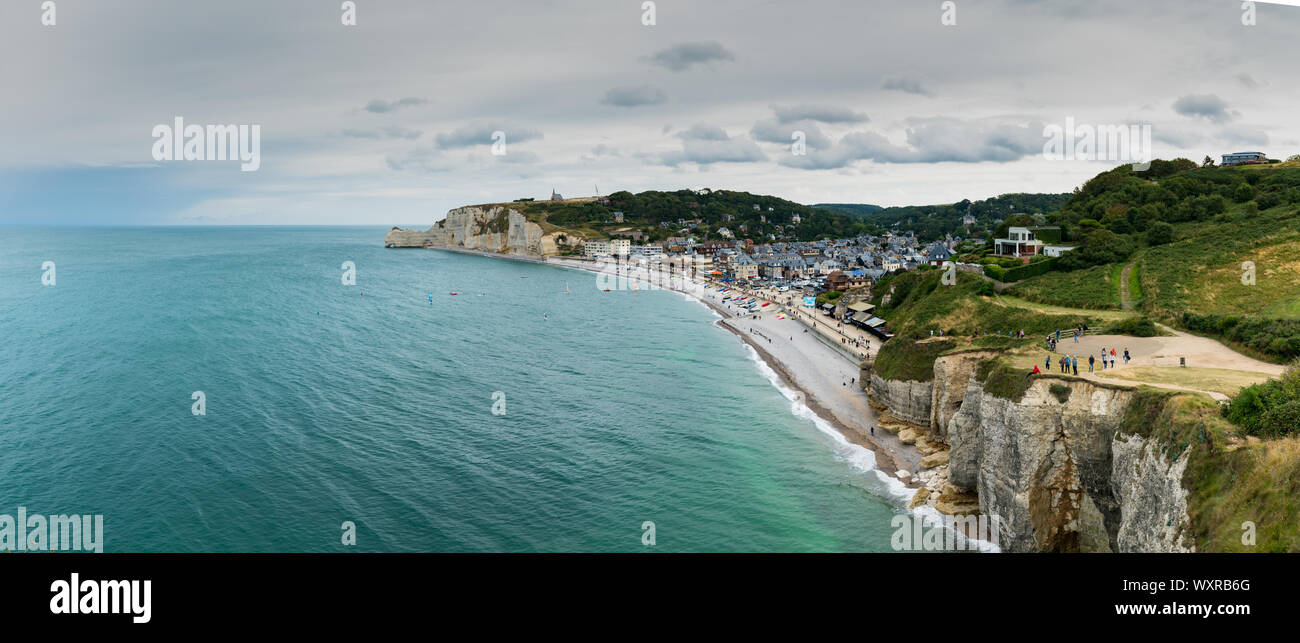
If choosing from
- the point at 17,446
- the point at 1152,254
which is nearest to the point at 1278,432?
the point at 1152,254

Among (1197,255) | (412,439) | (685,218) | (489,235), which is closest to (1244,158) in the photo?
(1197,255)

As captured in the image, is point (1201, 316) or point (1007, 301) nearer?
point (1201, 316)

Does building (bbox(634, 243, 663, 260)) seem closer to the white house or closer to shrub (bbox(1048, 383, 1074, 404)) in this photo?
the white house

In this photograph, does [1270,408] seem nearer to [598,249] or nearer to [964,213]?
[598,249]
